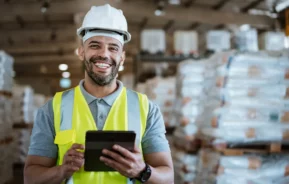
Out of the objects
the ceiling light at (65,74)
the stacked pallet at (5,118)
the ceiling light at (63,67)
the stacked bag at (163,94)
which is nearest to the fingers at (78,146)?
the stacked pallet at (5,118)

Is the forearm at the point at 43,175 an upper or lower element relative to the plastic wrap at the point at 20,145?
upper

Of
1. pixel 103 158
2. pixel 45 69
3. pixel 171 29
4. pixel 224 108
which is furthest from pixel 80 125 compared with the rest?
pixel 45 69

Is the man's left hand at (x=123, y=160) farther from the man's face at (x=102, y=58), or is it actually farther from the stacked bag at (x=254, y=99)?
the stacked bag at (x=254, y=99)

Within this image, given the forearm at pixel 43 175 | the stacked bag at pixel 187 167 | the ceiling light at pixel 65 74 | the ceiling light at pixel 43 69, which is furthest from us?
the ceiling light at pixel 65 74

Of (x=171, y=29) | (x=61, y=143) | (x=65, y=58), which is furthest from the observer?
(x=65, y=58)

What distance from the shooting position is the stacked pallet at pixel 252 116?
14.1 feet

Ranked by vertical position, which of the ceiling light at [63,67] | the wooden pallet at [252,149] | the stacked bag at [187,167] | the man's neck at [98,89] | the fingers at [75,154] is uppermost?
the ceiling light at [63,67]

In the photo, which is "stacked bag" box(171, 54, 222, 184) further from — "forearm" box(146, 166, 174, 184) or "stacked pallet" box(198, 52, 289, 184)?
"forearm" box(146, 166, 174, 184)

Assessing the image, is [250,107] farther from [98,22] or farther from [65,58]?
[65,58]

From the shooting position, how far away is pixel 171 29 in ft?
46.4

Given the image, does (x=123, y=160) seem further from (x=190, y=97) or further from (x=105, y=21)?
(x=190, y=97)

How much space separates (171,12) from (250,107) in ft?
25.2

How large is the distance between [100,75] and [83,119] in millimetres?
236

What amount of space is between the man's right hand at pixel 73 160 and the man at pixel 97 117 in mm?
54
